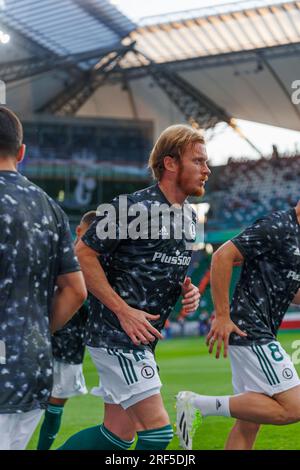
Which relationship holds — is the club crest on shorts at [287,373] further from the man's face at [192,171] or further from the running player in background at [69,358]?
the running player in background at [69,358]

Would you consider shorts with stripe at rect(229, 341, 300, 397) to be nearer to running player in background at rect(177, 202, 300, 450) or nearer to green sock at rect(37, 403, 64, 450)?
running player in background at rect(177, 202, 300, 450)

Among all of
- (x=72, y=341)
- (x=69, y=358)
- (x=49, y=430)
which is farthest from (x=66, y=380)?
(x=49, y=430)

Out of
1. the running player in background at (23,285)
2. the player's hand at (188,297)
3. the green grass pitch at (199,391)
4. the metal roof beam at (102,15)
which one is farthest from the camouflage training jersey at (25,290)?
the metal roof beam at (102,15)

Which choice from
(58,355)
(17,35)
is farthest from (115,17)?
(58,355)

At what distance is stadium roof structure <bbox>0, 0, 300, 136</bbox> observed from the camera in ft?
133

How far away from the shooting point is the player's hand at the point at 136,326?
457 cm

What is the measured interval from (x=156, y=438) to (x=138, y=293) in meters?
0.84

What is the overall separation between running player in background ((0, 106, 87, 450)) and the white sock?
2.24 meters

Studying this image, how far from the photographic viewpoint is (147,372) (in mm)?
4578

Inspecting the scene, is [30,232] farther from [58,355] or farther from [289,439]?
[289,439]

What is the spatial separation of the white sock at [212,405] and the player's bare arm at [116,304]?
40.8 inches

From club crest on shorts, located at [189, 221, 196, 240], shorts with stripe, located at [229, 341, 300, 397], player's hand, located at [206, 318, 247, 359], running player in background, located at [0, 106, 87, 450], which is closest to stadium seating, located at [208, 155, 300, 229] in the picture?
shorts with stripe, located at [229, 341, 300, 397]

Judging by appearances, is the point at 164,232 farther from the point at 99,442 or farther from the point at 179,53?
the point at 179,53
